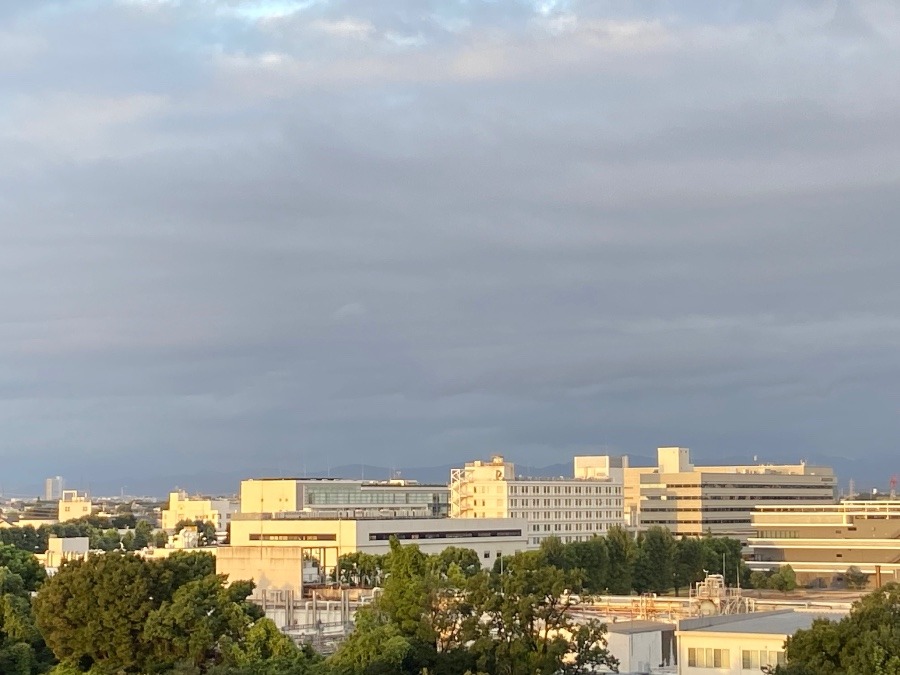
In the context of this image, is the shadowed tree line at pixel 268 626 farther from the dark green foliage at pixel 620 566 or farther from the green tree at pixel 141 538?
the green tree at pixel 141 538

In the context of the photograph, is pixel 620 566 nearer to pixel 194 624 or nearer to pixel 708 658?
pixel 708 658

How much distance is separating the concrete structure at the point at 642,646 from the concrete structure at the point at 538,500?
95515 millimetres

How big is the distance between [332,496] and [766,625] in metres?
133

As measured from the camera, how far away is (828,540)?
152 m

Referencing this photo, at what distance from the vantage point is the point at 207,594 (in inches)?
2221

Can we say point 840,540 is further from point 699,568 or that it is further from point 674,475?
point 674,475

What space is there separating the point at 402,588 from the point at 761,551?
353ft

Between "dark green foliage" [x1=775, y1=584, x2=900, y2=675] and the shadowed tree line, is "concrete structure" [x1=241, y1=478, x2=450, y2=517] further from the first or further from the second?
"dark green foliage" [x1=775, y1=584, x2=900, y2=675]

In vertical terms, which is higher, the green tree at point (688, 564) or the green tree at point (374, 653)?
the green tree at point (688, 564)

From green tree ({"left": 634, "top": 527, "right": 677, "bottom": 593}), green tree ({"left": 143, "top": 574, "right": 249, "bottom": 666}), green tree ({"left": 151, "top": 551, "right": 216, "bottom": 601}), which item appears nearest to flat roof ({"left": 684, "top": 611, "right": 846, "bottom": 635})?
green tree ({"left": 143, "top": 574, "right": 249, "bottom": 666})

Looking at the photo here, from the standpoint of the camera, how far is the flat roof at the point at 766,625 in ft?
173

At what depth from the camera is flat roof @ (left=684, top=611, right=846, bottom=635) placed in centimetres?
5265

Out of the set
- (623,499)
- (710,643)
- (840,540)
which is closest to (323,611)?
(710,643)

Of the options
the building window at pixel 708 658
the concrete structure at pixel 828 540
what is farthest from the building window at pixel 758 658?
the concrete structure at pixel 828 540
